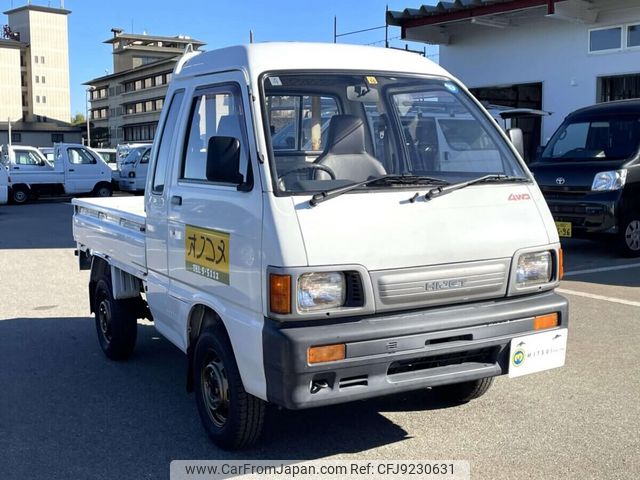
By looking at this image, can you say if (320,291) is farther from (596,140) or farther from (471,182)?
(596,140)

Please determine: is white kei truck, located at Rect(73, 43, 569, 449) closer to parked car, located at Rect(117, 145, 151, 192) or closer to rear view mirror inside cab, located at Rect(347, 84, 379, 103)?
rear view mirror inside cab, located at Rect(347, 84, 379, 103)

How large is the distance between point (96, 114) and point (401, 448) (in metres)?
109

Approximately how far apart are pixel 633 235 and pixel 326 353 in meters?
8.41

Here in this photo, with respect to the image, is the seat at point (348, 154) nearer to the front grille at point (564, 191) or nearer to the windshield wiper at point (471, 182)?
the windshield wiper at point (471, 182)

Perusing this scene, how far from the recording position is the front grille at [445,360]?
11.8 feet

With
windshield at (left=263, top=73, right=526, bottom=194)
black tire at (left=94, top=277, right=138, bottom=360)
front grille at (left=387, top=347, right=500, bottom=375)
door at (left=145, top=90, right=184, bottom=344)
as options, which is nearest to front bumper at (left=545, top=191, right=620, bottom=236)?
windshield at (left=263, top=73, right=526, bottom=194)

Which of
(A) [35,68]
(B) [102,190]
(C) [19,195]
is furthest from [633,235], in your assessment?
(A) [35,68]

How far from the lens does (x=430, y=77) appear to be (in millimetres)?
4523

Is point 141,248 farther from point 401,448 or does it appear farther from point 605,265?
point 605,265

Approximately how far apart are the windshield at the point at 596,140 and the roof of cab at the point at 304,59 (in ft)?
23.7

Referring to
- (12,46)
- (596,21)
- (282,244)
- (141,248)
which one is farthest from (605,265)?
(12,46)

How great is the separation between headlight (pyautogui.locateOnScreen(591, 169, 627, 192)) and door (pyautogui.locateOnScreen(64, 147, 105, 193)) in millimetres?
17490

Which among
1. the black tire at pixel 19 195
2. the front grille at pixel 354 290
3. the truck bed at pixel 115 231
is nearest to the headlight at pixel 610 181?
the truck bed at pixel 115 231

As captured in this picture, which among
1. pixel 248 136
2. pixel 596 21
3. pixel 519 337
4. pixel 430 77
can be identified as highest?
pixel 596 21
